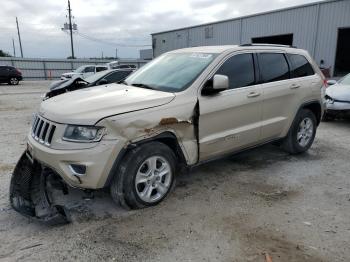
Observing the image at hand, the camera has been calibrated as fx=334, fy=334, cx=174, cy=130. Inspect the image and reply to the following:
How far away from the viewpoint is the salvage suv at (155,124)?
342 cm

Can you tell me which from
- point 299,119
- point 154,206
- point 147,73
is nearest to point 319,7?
point 299,119

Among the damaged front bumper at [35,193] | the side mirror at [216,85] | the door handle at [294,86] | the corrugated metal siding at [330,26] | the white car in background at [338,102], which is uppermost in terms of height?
the corrugated metal siding at [330,26]

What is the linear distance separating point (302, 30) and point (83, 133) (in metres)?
19.9

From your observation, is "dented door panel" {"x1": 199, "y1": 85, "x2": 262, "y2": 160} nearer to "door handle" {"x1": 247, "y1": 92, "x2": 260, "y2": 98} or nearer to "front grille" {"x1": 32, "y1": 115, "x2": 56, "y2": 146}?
"door handle" {"x1": 247, "y1": 92, "x2": 260, "y2": 98}

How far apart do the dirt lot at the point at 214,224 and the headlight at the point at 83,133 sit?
3.09 feet

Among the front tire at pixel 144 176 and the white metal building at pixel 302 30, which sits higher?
the white metal building at pixel 302 30

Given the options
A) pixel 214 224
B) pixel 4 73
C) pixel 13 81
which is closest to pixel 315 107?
pixel 214 224

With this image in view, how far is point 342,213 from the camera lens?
3861 mm

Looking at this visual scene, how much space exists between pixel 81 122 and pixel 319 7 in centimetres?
1940

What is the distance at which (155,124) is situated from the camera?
3.70m

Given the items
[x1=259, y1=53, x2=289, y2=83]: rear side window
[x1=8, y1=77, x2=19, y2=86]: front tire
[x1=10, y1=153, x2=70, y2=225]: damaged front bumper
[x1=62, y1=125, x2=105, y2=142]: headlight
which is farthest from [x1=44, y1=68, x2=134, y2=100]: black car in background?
[x1=8, y1=77, x2=19, y2=86]: front tire

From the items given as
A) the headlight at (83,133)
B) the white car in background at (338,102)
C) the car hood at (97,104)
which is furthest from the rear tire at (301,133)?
the headlight at (83,133)

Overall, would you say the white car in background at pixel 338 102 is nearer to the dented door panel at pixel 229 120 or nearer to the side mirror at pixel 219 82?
the dented door panel at pixel 229 120

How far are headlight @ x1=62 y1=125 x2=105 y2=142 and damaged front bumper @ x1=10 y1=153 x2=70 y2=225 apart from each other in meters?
0.68
